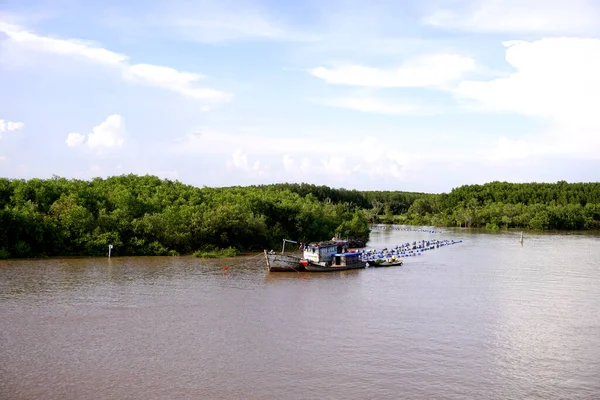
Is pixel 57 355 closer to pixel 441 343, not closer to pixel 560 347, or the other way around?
pixel 441 343

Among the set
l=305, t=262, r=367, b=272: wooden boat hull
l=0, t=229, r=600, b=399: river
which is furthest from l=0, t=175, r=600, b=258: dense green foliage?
l=305, t=262, r=367, b=272: wooden boat hull

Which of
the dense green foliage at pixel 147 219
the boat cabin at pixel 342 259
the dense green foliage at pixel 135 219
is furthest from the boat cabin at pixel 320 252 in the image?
the dense green foliage at pixel 135 219

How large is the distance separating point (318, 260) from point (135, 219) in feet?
54.7

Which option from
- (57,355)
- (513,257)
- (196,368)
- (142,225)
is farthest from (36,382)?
(513,257)

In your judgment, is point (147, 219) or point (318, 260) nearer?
point (318, 260)

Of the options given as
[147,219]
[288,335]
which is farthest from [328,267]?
[288,335]

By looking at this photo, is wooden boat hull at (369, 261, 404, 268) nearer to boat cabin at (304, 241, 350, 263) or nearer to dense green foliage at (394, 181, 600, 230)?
boat cabin at (304, 241, 350, 263)

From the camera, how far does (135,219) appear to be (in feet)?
159

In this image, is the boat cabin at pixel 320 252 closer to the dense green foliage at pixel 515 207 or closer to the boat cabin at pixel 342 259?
the boat cabin at pixel 342 259

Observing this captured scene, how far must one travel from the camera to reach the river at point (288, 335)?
694 inches

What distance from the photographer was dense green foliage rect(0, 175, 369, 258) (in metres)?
44.8

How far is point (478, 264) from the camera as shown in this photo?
161 ft

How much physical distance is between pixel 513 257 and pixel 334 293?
28039mm

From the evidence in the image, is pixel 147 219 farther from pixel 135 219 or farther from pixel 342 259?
pixel 342 259
